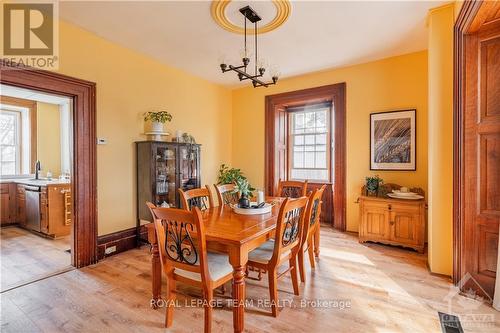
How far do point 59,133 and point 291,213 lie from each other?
559cm

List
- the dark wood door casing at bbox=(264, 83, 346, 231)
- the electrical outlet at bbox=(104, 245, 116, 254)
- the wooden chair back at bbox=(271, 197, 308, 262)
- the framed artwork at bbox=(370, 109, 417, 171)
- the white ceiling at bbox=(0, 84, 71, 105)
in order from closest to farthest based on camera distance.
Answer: the wooden chair back at bbox=(271, 197, 308, 262) → the electrical outlet at bbox=(104, 245, 116, 254) → the framed artwork at bbox=(370, 109, 417, 171) → the dark wood door casing at bbox=(264, 83, 346, 231) → the white ceiling at bbox=(0, 84, 71, 105)

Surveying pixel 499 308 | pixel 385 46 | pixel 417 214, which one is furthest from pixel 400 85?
pixel 499 308

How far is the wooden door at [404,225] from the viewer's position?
10.7ft

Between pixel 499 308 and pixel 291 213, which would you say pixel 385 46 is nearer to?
pixel 291 213

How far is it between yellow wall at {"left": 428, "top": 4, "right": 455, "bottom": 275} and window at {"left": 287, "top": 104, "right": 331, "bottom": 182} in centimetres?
211

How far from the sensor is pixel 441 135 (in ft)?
8.49

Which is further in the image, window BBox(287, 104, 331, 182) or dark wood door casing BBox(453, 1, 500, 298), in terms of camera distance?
window BBox(287, 104, 331, 182)

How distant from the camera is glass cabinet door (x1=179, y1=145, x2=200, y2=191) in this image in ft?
13.2

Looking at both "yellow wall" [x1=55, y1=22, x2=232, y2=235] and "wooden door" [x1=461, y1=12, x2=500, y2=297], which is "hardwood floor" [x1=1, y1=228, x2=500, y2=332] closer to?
"wooden door" [x1=461, y1=12, x2=500, y2=297]

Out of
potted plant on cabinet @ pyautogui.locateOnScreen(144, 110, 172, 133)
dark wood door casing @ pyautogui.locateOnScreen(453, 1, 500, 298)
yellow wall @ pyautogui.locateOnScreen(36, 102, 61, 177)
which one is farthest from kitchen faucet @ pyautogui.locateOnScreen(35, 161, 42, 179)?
dark wood door casing @ pyautogui.locateOnScreen(453, 1, 500, 298)

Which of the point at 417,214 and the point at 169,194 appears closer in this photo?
the point at 417,214

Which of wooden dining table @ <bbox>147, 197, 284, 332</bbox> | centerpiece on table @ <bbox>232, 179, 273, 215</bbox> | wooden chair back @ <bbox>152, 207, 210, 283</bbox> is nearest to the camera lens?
wooden chair back @ <bbox>152, 207, 210, 283</bbox>

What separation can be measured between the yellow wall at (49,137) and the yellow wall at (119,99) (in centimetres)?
292

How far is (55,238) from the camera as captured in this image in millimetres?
4012
